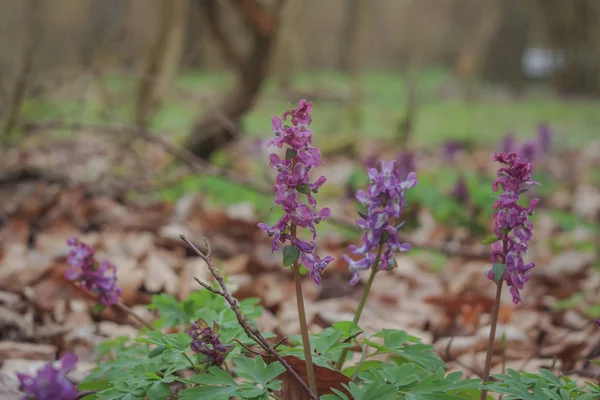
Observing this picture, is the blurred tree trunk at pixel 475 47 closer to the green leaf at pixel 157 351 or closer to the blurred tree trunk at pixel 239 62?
the blurred tree trunk at pixel 239 62

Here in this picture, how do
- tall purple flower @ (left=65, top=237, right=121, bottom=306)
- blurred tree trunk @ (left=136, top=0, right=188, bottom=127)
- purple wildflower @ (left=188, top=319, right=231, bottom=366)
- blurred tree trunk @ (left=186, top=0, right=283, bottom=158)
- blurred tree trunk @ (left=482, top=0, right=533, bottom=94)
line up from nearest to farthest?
purple wildflower @ (left=188, top=319, right=231, bottom=366) < tall purple flower @ (left=65, top=237, right=121, bottom=306) < blurred tree trunk @ (left=186, top=0, right=283, bottom=158) < blurred tree trunk @ (left=136, top=0, right=188, bottom=127) < blurred tree trunk @ (left=482, top=0, right=533, bottom=94)

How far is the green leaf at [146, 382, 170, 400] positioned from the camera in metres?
1.15

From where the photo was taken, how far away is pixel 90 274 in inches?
→ 57.1

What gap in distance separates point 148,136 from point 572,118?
9722 millimetres

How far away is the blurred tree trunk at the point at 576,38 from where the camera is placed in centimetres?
1584

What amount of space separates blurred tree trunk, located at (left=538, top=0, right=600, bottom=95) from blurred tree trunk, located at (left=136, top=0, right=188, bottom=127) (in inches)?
537

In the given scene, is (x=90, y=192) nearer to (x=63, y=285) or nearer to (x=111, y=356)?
(x=63, y=285)

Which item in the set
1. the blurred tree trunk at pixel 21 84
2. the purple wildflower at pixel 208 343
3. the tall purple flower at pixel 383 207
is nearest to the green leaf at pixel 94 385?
the purple wildflower at pixel 208 343

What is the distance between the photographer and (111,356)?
1.77m

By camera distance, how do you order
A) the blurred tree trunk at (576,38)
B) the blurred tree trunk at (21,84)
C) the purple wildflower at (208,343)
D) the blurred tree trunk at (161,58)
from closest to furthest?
the purple wildflower at (208,343) < the blurred tree trunk at (21,84) < the blurred tree trunk at (161,58) < the blurred tree trunk at (576,38)

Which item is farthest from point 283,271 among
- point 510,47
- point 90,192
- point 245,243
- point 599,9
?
point 510,47

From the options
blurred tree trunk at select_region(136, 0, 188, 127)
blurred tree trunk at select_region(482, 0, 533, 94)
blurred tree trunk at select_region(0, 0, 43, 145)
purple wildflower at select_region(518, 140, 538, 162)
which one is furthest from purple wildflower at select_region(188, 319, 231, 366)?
blurred tree trunk at select_region(482, 0, 533, 94)

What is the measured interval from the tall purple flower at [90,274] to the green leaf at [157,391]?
14.2 inches

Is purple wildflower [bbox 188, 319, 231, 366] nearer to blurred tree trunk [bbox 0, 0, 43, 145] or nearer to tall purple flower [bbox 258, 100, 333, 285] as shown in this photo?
tall purple flower [bbox 258, 100, 333, 285]
